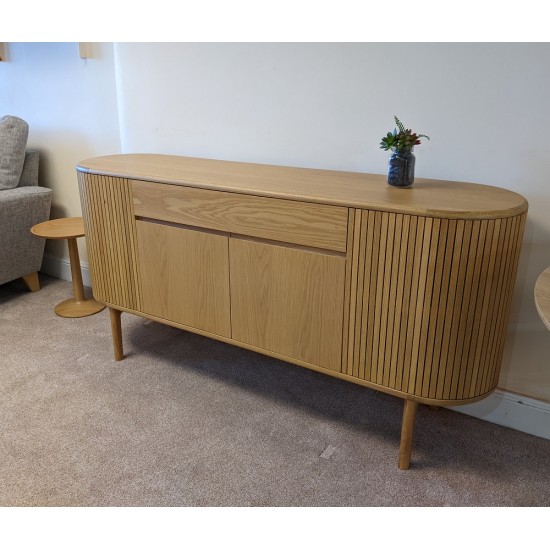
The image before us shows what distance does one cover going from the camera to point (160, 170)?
184 cm

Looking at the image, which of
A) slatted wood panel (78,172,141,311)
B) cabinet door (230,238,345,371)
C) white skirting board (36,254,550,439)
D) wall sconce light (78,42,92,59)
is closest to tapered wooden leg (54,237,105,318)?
slatted wood panel (78,172,141,311)

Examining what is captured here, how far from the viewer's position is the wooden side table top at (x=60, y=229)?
2521 mm

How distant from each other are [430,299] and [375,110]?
0.74 m

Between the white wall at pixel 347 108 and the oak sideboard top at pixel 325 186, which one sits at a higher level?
the white wall at pixel 347 108

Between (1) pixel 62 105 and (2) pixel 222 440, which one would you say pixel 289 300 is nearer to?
(2) pixel 222 440

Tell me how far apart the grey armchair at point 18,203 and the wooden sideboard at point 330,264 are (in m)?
0.93

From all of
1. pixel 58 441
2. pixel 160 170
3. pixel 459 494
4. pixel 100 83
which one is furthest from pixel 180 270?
pixel 100 83

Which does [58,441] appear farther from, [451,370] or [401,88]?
[401,88]

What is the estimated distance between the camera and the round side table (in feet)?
8.40

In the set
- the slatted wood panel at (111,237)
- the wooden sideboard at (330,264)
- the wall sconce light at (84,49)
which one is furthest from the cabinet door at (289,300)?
the wall sconce light at (84,49)

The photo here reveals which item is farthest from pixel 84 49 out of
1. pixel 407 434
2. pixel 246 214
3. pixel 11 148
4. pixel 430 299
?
pixel 407 434

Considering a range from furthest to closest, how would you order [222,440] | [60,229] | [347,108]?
[60,229] → [347,108] → [222,440]

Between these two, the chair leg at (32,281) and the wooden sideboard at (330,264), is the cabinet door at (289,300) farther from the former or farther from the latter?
the chair leg at (32,281)

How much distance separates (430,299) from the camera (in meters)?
1.36
